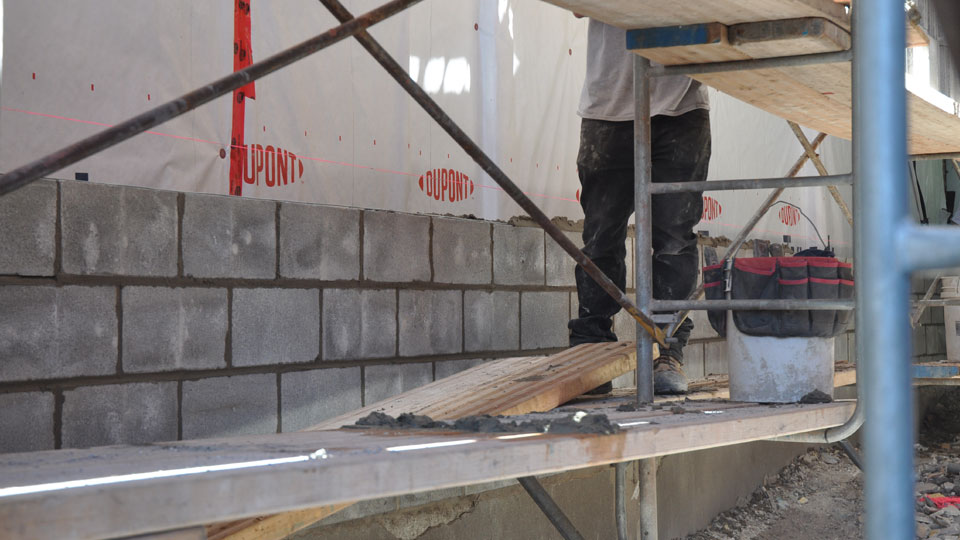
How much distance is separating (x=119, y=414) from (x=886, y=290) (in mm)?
2133

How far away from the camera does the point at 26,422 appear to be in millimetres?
2234

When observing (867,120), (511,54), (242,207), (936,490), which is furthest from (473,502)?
(936,490)

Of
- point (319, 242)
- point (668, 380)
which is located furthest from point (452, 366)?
point (668, 380)

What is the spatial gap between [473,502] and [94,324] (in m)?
1.62

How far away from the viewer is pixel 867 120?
2.34ft

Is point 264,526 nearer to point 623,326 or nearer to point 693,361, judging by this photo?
point 623,326

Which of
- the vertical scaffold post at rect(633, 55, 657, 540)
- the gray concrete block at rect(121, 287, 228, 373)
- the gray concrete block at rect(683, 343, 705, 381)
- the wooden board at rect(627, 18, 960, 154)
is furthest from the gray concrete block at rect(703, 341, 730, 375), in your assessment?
the gray concrete block at rect(121, 287, 228, 373)

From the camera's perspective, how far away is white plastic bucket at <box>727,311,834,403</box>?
235cm

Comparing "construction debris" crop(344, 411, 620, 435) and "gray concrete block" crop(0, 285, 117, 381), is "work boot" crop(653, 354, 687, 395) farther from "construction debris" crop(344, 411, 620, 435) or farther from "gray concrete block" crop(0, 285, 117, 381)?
"gray concrete block" crop(0, 285, 117, 381)

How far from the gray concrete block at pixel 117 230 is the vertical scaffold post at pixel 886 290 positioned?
2.04m

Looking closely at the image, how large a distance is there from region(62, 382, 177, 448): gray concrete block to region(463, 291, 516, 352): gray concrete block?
1254mm

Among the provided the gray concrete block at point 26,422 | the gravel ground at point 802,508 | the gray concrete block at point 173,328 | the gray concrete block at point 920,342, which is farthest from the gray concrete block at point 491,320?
the gray concrete block at point 920,342

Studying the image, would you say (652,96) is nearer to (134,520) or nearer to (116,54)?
(116,54)

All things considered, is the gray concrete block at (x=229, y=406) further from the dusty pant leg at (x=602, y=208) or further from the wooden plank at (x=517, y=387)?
the dusty pant leg at (x=602, y=208)
